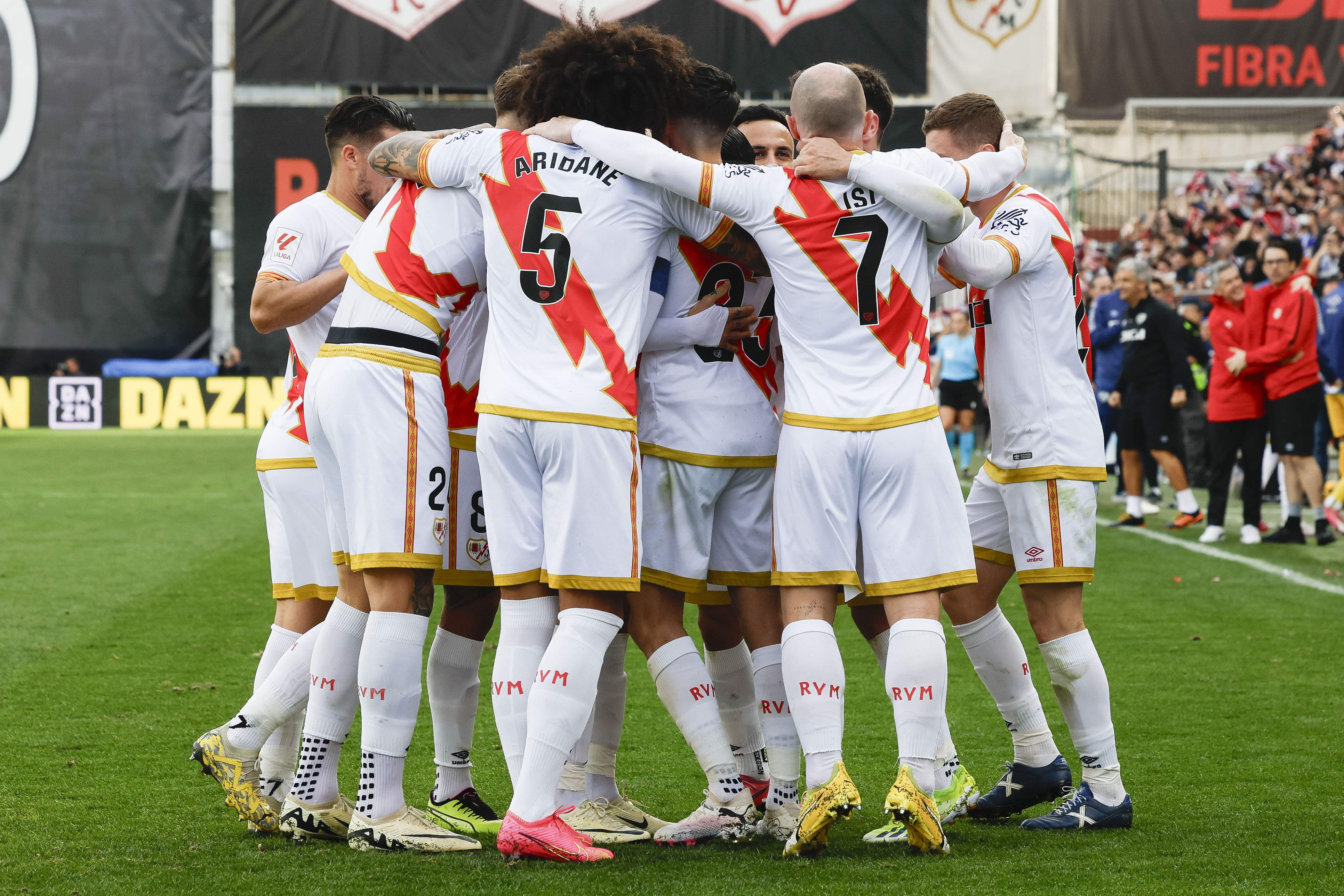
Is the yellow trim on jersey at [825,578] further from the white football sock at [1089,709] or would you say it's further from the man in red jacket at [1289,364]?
the man in red jacket at [1289,364]

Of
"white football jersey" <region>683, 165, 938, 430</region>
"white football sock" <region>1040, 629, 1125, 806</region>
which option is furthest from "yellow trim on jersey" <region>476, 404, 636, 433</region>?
"white football sock" <region>1040, 629, 1125, 806</region>

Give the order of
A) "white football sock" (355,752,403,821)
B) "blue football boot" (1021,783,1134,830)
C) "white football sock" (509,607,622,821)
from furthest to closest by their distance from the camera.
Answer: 1. "blue football boot" (1021,783,1134,830)
2. "white football sock" (355,752,403,821)
3. "white football sock" (509,607,622,821)

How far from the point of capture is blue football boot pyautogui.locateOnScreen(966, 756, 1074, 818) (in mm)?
4094

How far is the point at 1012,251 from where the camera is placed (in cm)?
387

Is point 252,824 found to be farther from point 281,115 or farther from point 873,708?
point 281,115

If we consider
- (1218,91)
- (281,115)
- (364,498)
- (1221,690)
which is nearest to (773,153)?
(364,498)

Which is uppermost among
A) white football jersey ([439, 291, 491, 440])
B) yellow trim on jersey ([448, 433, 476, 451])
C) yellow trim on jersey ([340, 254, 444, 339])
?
yellow trim on jersey ([340, 254, 444, 339])

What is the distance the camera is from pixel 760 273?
3.81 meters

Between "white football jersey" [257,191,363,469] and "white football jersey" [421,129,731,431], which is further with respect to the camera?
"white football jersey" [257,191,363,469]

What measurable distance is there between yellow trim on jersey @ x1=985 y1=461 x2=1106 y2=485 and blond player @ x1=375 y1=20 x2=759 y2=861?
3.85 feet

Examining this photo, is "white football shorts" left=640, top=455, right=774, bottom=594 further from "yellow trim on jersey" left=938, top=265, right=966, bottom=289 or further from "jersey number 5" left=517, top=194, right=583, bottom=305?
"yellow trim on jersey" left=938, top=265, right=966, bottom=289

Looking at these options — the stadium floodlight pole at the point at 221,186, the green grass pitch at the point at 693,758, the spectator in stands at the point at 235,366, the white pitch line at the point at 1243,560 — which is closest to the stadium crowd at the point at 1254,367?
the white pitch line at the point at 1243,560

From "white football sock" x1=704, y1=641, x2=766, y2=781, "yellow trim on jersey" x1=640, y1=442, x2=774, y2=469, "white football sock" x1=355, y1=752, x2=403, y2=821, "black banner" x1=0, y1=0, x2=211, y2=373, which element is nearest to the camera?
"white football sock" x1=355, y1=752, x2=403, y2=821

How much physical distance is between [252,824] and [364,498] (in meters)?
1.07
